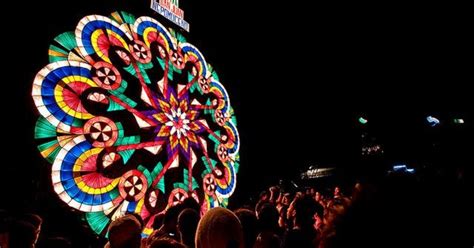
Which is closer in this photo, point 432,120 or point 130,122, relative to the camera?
point 130,122

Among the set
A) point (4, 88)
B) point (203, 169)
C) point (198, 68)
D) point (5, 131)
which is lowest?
point (203, 169)

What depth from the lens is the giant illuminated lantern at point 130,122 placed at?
19.7ft

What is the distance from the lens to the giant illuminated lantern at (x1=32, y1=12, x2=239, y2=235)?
5.99 m

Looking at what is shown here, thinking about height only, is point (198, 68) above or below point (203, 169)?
above

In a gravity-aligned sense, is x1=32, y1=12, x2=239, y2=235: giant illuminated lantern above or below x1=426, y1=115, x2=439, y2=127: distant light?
below

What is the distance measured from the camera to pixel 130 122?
24.3 feet

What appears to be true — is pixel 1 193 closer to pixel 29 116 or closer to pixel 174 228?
pixel 29 116

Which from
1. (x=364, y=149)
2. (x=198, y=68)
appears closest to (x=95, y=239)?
(x=198, y=68)

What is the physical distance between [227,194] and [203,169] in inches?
46.3

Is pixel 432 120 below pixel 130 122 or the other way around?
the other way around

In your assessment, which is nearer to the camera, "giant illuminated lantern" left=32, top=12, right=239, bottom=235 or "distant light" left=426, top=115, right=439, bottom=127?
"giant illuminated lantern" left=32, top=12, right=239, bottom=235

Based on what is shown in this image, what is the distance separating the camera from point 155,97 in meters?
8.30

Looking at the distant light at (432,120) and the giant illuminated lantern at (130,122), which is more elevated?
the distant light at (432,120)

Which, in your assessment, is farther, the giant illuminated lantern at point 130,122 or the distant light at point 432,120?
the distant light at point 432,120
